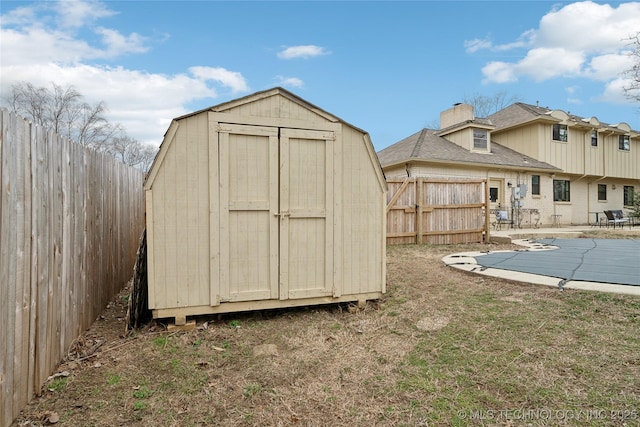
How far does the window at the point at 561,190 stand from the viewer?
16.8 m

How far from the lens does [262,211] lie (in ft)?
11.8

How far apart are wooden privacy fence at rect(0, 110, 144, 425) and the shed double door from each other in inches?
A: 49.0

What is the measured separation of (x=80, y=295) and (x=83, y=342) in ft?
1.40

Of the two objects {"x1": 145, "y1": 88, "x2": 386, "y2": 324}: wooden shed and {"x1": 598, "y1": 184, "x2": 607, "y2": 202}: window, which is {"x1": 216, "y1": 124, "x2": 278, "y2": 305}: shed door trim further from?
{"x1": 598, "y1": 184, "x2": 607, "y2": 202}: window

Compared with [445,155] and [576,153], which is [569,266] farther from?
[576,153]

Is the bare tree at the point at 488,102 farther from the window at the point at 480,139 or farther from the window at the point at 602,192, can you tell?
the window at the point at 480,139

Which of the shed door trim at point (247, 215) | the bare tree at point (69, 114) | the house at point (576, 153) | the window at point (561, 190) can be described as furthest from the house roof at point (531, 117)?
the bare tree at point (69, 114)

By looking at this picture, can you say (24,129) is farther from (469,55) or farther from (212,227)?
(469,55)

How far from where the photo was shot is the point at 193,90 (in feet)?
57.0

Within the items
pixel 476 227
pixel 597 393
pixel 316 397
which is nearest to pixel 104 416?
pixel 316 397

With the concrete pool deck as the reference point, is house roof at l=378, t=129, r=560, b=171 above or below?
above

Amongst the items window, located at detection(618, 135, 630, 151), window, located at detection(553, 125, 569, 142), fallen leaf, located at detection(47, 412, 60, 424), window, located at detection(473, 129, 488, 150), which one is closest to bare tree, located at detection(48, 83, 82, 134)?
window, located at detection(473, 129, 488, 150)

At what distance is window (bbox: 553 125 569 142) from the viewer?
16430mm

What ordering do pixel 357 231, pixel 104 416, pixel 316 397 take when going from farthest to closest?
pixel 357 231
pixel 316 397
pixel 104 416
